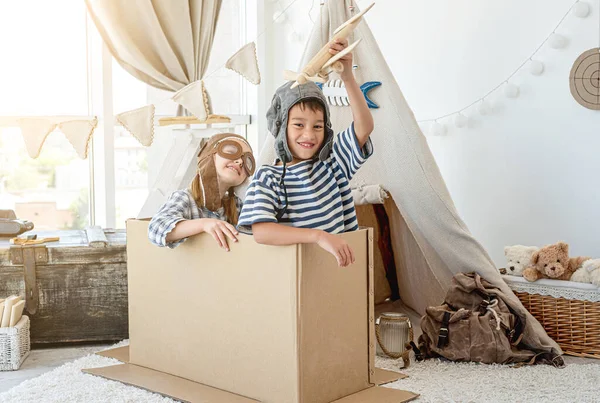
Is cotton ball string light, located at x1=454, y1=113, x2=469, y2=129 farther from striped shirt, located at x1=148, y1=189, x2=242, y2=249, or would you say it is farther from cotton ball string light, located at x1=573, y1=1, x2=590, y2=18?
striped shirt, located at x1=148, y1=189, x2=242, y2=249

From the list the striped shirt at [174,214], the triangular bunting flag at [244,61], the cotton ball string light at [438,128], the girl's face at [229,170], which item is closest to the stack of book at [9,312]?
the striped shirt at [174,214]

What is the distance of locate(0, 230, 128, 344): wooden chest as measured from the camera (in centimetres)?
267

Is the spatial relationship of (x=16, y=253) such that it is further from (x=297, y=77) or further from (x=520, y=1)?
(x=520, y=1)

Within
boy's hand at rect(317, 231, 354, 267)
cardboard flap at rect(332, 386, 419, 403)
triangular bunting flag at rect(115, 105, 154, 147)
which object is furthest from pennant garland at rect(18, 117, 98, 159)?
cardboard flap at rect(332, 386, 419, 403)

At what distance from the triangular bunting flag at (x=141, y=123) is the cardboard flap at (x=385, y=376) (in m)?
1.40

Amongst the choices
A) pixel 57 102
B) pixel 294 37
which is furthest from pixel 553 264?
pixel 57 102

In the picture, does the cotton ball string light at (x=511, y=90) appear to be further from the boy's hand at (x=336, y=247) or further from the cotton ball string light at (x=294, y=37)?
the boy's hand at (x=336, y=247)

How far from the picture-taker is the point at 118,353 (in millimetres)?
2557

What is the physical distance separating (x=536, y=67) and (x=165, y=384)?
210 centimetres

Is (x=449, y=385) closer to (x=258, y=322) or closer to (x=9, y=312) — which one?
(x=258, y=322)

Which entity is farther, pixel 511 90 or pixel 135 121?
pixel 511 90

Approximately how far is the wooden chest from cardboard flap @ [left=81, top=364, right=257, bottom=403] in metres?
0.41

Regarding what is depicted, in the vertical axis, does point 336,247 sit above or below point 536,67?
below

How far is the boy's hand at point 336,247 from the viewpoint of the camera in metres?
1.83
